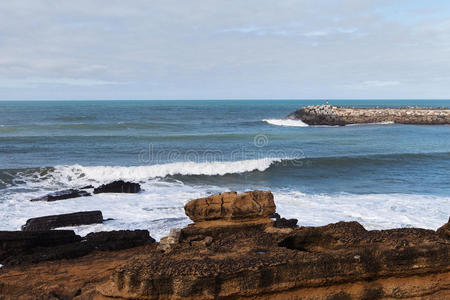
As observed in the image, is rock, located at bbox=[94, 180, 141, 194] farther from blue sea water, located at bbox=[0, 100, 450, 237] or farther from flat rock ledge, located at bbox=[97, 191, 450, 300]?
flat rock ledge, located at bbox=[97, 191, 450, 300]

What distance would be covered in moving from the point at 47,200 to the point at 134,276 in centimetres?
1062

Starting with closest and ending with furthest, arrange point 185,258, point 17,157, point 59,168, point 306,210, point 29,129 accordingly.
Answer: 1. point 185,258
2. point 306,210
3. point 59,168
4. point 17,157
5. point 29,129

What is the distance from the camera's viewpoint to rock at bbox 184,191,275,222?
7.24 meters

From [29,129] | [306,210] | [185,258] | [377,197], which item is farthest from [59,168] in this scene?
[29,129]

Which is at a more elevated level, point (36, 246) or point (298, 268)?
point (298, 268)

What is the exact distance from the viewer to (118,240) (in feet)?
28.2

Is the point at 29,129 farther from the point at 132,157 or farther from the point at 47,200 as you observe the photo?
the point at 47,200

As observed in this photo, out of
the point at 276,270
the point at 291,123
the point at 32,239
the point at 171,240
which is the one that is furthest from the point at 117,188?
the point at 291,123

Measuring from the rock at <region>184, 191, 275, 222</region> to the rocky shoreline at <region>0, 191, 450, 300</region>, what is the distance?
97 centimetres

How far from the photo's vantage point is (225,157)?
25141 millimetres

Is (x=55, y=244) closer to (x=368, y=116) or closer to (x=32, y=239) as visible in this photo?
(x=32, y=239)

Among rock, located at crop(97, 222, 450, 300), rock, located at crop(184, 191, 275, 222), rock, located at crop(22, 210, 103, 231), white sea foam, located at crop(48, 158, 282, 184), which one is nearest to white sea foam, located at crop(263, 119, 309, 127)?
white sea foam, located at crop(48, 158, 282, 184)

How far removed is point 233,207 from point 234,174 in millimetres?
13569

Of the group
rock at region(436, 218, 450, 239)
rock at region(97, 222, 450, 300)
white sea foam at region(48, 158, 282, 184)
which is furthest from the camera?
white sea foam at region(48, 158, 282, 184)
